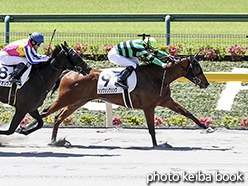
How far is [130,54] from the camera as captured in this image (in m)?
9.84

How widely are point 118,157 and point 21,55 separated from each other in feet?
7.43

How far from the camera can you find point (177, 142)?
10.0 meters

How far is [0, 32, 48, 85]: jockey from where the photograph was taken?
909 cm

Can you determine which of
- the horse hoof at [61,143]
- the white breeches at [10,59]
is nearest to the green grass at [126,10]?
the horse hoof at [61,143]

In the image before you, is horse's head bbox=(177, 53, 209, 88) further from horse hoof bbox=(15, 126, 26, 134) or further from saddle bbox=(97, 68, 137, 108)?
horse hoof bbox=(15, 126, 26, 134)

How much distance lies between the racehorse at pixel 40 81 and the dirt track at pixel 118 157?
65 centimetres

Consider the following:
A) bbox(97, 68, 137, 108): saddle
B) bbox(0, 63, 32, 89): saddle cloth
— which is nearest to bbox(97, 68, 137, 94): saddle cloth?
bbox(97, 68, 137, 108): saddle

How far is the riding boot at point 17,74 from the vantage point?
357 inches

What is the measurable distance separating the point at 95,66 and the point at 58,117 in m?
4.10

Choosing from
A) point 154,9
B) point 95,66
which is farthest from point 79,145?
point 154,9

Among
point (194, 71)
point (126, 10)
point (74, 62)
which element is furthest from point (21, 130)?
point (126, 10)

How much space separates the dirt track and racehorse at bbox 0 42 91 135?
65cm

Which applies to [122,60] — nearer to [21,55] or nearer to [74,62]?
[74,62]

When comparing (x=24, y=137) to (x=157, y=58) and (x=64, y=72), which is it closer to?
(x=64, y=72)
